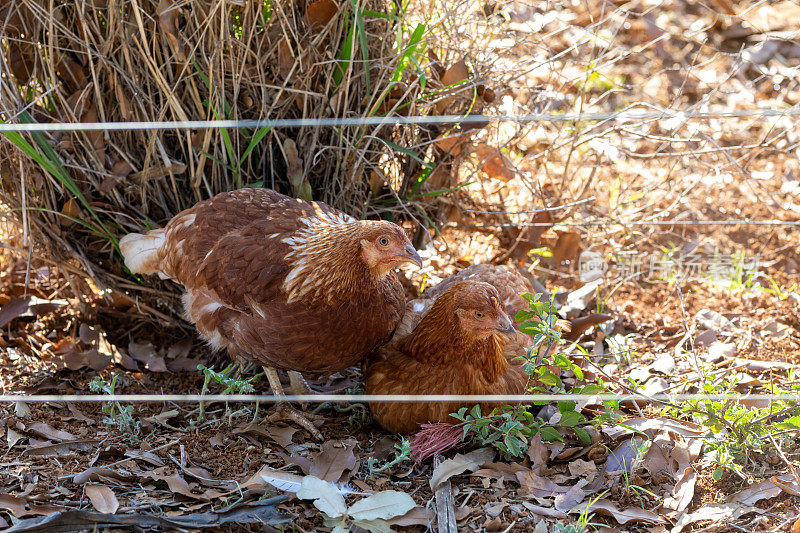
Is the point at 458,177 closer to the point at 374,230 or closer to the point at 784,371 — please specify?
the point at 374,230

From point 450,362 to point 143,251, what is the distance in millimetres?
1394

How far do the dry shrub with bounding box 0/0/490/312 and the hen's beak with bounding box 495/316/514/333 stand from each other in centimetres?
98

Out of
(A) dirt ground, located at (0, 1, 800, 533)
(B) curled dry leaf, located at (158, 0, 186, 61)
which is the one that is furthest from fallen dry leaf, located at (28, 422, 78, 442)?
(B) curled dry leaf, located at (158, 0, 186, 61)

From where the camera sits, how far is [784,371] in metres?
3.03

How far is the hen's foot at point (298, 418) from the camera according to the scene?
9.23 ft

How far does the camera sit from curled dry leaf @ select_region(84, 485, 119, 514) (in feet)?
6.90

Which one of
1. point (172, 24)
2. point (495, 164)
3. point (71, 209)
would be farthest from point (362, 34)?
point (71, 209)

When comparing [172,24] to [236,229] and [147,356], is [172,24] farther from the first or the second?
[147,356]

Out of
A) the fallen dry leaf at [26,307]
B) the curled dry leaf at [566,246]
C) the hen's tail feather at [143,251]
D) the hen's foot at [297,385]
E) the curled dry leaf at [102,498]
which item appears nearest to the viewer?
the curled dry leaf at [102,498]

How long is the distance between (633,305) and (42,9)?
2943 mm

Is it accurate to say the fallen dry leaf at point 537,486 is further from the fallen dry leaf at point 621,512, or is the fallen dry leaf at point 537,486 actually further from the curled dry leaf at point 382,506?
the curled dry leaf at point 382,506

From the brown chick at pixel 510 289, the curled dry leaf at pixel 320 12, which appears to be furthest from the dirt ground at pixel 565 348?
the curled dry leaf at pixel 320 12

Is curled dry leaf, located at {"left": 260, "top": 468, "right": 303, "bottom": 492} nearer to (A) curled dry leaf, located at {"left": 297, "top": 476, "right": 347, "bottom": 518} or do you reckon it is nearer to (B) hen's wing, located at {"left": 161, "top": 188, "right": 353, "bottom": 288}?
(A) curled dry leaf, located at {"left": 297, "top": 476, "right": 347, "bottom": 518}

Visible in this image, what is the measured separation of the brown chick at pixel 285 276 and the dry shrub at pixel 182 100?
30cm
